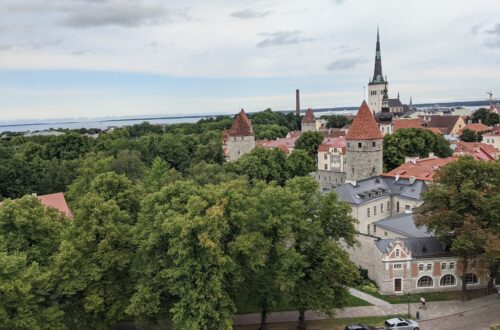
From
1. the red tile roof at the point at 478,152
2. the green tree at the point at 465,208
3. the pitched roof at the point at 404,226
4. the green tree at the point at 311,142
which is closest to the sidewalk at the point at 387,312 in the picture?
the green tree at the point at 465,208

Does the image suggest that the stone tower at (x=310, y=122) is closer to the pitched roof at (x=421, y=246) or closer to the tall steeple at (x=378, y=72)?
the tall steeple at (x=378, y=72)

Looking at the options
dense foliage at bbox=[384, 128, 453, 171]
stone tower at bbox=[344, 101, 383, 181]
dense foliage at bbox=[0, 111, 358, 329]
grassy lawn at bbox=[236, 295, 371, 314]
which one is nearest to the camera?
dense foliage at bbox=[0, 111, 358, 329]

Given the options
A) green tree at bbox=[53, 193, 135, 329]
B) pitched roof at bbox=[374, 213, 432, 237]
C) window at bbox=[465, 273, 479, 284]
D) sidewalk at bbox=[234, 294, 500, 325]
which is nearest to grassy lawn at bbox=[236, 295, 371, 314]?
sidewalk at bbox=[234, 294, 500, 325]

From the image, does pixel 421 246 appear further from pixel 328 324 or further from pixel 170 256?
pixel 170 256

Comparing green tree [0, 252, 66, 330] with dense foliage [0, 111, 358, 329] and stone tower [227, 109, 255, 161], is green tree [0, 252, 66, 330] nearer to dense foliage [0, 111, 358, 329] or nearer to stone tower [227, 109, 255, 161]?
dense foliage [0, 111, 358, 329]

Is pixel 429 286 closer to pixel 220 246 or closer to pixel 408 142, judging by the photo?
pixel 220 246

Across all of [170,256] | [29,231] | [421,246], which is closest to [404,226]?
[421,246]
